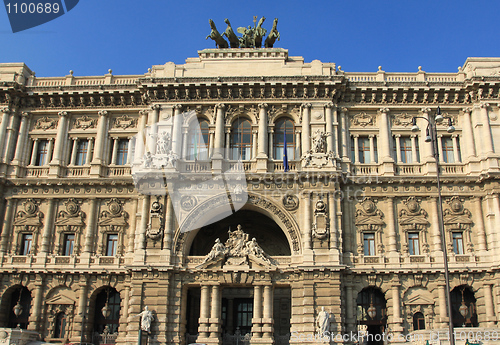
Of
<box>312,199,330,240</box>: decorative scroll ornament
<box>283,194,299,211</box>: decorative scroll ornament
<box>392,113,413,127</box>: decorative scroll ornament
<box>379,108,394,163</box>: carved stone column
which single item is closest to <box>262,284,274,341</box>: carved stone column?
<box>312,199,330,240</box>: decorative scroll ornament

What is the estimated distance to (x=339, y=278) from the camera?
102 ft

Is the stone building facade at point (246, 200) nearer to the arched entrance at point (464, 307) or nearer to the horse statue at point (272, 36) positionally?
Answer: the arched entrance at point (464, 307)

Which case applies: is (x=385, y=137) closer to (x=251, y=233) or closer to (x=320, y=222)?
(x=320, y=222)

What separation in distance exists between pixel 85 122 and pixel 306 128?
53.6ft

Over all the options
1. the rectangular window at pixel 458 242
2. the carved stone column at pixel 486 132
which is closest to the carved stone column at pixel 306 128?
the rectangular window at pixel 458 242

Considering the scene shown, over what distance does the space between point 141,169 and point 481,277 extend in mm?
23035

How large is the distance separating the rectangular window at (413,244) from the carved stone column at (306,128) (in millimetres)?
8869

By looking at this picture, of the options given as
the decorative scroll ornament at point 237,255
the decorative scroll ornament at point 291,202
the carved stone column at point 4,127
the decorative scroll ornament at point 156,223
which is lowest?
the decorative scroll ornament at point 237,255

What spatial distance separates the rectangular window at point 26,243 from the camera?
114ft

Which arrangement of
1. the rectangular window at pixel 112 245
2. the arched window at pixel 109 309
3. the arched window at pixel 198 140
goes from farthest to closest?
1. the arched window at pixel 198 140
2. the rectangular window at pixel 112 245
3. the arched window at pixel 109 309

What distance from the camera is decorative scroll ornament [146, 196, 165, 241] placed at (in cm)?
3247

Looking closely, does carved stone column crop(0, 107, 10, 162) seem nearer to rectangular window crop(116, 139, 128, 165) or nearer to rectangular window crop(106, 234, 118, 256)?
rectangular window crop(116, 139, 128, 165)

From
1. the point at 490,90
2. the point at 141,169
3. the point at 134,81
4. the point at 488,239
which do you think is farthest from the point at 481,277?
the point at 134,81

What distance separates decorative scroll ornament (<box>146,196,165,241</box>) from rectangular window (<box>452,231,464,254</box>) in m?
19.1
